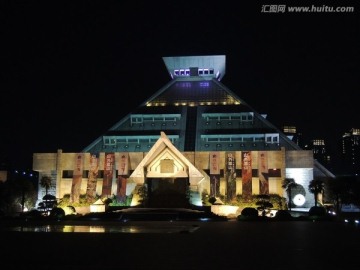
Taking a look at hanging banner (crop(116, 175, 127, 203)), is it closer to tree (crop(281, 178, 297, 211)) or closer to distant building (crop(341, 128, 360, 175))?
→ tree (crop(281, 178, 297, 211))

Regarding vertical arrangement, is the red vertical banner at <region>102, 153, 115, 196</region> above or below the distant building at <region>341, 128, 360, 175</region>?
below

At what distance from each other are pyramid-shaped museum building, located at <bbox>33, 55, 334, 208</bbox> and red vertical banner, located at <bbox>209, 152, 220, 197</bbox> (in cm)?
12

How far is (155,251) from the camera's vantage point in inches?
588

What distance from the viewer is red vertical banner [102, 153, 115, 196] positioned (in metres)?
61.1

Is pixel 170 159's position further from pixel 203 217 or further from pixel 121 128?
pixel 121 128

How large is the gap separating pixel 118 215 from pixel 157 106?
124ft

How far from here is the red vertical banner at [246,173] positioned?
5911cm

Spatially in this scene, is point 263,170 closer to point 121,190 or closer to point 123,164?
point 123,164

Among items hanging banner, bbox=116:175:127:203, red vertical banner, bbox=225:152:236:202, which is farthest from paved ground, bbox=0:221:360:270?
red vertical banner, bbox=225:152:236:202

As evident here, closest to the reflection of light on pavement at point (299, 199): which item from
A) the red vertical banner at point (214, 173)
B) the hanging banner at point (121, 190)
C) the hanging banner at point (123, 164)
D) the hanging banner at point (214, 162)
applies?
the red vertical banner at point (214, 173)

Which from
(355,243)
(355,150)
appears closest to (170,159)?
(355,243)

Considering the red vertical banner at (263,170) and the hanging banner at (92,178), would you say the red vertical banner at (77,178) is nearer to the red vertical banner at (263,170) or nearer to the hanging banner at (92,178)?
the hanging banner at (92,178)

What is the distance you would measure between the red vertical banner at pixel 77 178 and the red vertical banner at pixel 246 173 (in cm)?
1966

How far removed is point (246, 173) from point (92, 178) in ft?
61.0
